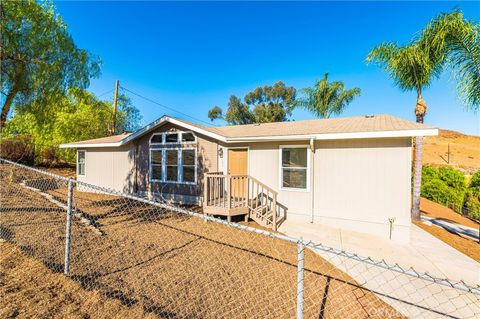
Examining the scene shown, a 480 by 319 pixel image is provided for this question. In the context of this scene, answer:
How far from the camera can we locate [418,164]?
8984mm

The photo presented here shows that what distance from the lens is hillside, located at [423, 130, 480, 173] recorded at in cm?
3784

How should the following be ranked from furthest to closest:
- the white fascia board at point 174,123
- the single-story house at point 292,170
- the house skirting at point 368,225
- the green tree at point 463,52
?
1. the white fascia board at point 174,123
2. the single-story house at point 292,170
3. the house skirting at point 368,225
4. the green tree at point 463,52

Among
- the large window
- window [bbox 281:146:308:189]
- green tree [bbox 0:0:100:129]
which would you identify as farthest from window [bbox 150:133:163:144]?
window [bbox 281:146:308:189]

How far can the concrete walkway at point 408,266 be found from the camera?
134 inches

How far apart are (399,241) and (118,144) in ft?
38.1

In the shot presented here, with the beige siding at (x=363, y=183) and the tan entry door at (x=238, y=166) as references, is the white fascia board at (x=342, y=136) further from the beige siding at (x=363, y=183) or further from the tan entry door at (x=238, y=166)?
the tan entry door at (x=238, y=166)

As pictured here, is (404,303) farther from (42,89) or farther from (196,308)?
(42,89)

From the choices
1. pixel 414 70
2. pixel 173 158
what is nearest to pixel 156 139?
pixel 173 158

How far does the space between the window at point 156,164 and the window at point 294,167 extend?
5614mm

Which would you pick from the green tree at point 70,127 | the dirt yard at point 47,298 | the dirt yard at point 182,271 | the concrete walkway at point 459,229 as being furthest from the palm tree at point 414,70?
the green tree at point 70,127

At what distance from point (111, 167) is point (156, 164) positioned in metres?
3.52

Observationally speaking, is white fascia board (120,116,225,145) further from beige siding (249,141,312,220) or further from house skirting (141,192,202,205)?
house skirting (141,192,202,205)

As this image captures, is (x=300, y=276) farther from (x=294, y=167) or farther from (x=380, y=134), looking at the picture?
(x=294, y=167)

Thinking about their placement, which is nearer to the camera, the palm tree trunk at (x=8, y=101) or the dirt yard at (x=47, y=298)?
the dirt yard at (x=47, y=298)
